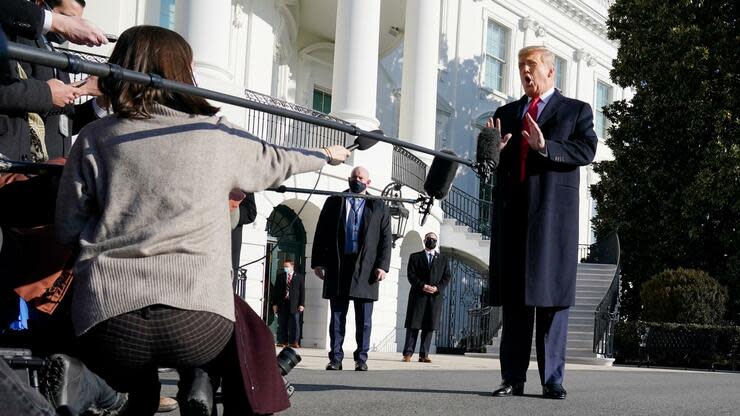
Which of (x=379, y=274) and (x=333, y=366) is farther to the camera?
(x=379, y=274)

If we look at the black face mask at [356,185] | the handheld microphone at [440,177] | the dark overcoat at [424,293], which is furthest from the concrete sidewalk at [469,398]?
the dark overcoat at [424,293]

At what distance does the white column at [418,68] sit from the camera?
2719 centimetres

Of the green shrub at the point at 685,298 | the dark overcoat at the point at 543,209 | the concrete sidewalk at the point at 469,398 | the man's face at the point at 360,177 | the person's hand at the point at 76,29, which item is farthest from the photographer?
the green shrub at the point at 685,298

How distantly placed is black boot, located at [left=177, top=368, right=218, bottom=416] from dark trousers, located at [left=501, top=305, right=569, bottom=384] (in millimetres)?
3946

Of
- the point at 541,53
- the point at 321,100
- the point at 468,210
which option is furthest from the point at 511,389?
the point at 468,210

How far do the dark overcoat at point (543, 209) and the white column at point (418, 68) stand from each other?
19.4 m

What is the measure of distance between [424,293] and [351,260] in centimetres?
600

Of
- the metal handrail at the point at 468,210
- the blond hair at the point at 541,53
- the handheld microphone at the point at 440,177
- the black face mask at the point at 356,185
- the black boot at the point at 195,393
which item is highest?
the metal handrail at the point at 468,210

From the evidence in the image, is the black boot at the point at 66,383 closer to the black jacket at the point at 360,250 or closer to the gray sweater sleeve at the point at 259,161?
the gray sweater sleeve at the point at 259,161

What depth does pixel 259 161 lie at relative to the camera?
396 cm

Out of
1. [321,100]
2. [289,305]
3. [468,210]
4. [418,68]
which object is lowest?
[289,305]

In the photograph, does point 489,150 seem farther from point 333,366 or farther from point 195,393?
point 333,366

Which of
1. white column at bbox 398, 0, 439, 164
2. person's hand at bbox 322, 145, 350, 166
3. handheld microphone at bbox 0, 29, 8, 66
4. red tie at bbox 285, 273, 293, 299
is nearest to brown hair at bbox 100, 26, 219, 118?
person's hand at bbox 322, 145, 350, 166

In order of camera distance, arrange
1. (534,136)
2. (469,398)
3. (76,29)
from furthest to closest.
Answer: (469,398) → (534,136) → (76,29)
